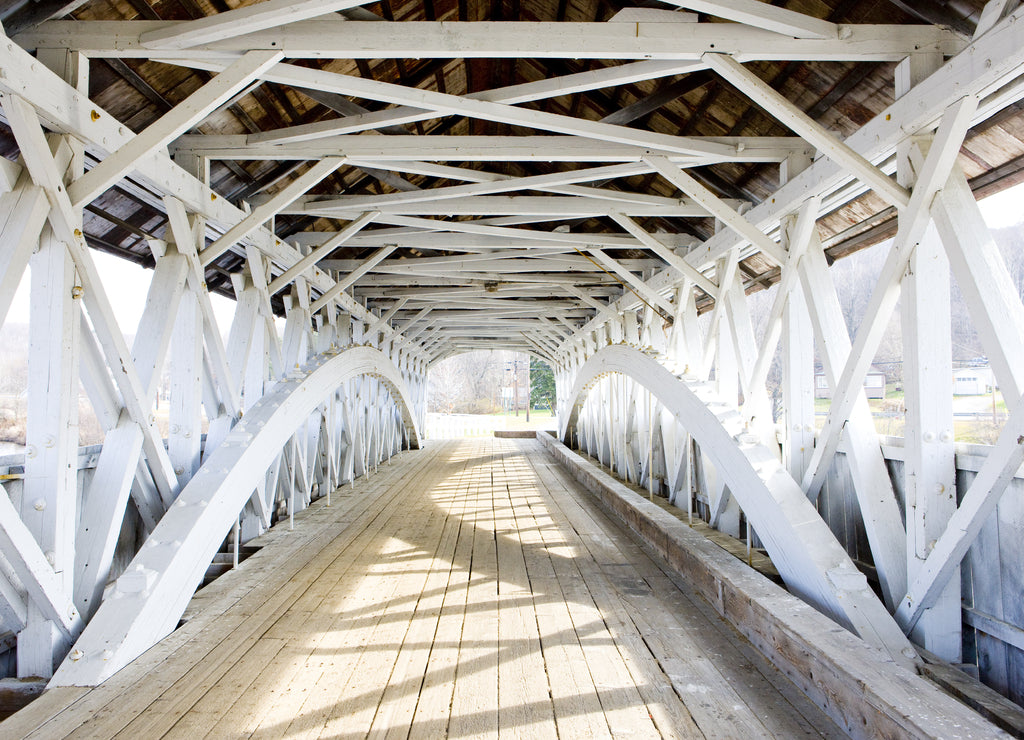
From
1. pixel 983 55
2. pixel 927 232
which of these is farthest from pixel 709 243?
pixel 983 55

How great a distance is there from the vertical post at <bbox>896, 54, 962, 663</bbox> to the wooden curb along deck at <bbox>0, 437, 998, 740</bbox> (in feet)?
2.25

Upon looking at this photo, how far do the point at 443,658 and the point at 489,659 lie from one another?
0.69 ft

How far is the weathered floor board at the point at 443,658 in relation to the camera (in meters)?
2.34

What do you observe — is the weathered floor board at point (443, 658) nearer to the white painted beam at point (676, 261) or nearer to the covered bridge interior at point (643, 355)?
the covered bridge interior at point (643, 355)

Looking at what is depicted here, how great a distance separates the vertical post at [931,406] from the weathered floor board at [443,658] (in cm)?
90

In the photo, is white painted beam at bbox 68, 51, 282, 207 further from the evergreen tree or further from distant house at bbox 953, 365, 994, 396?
the evergreen tree

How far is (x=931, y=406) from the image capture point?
2.98 metres

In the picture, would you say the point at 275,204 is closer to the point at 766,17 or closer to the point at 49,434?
the point at 49,434

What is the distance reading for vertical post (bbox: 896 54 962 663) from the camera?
9.63 ft

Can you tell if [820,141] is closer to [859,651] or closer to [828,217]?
[828,217]

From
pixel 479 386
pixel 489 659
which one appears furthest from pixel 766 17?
pixel 479 386

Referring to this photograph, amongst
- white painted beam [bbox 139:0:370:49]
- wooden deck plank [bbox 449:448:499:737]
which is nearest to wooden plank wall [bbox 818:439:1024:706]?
wooden deck plank [bbox 449:448:499:737]

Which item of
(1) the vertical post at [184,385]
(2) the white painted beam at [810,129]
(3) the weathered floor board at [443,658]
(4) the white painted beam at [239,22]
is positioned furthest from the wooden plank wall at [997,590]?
(1) the vertical post at [184,385]

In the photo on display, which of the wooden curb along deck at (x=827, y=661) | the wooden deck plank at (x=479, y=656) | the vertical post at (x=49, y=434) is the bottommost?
the wooden deck plank at (x=479, y=656)
